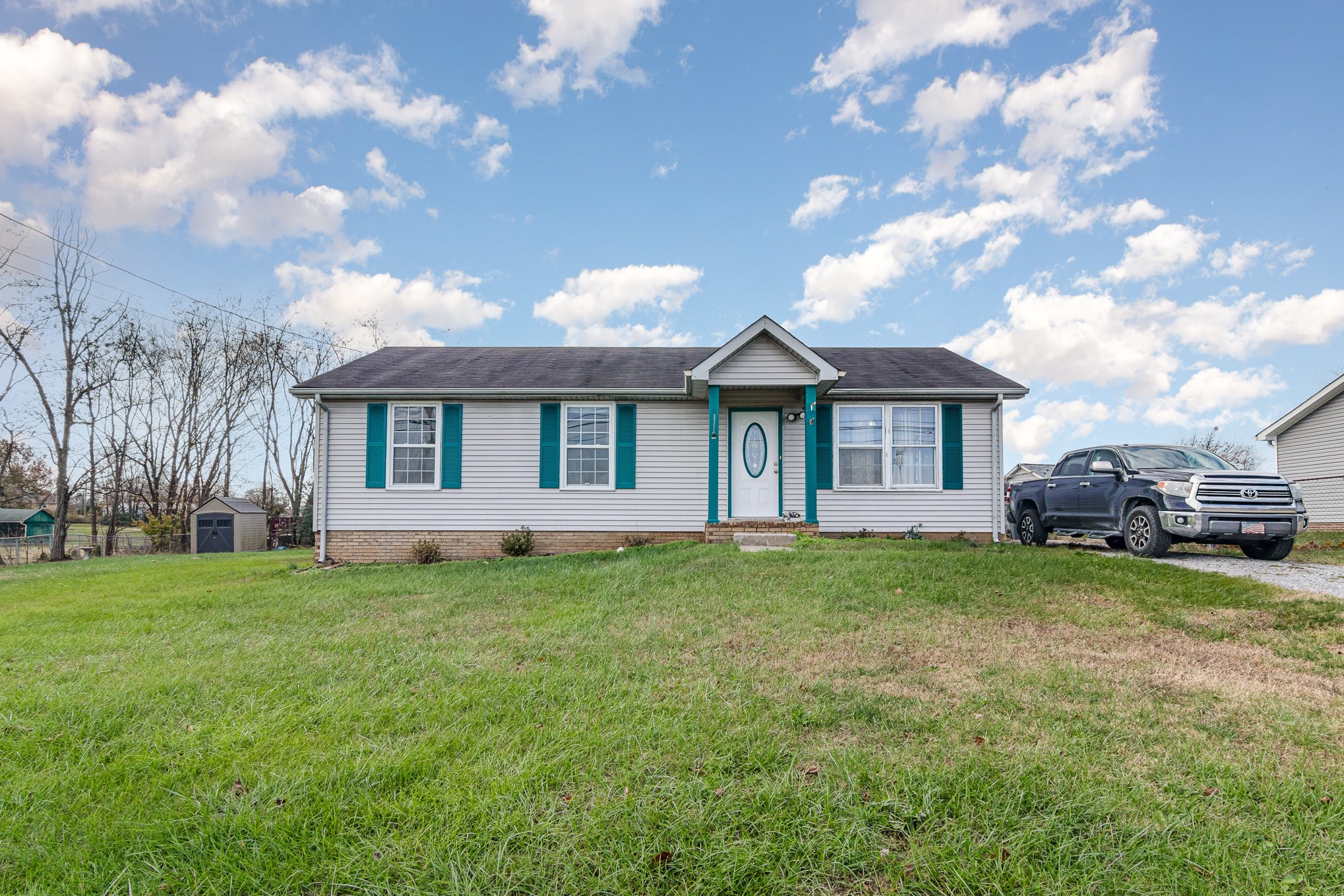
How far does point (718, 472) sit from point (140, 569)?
1127 cm

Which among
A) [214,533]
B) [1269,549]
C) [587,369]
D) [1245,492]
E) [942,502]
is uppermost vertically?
[587,369]

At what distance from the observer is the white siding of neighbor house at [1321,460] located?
59.3 ft

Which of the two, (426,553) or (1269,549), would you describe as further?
(426,553)

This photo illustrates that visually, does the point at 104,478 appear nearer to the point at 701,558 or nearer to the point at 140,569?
the point at 140,569

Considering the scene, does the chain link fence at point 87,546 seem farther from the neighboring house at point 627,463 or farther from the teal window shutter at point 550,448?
the teal window shutter at point 550,448

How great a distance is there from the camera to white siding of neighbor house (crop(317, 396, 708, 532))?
1305 centimetres

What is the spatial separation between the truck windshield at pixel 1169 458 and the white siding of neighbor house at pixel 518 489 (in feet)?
22.9

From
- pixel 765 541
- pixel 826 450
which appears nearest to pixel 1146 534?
pixel 826 450

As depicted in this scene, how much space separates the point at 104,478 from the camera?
23.7 meters

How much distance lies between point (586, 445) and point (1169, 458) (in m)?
9.61

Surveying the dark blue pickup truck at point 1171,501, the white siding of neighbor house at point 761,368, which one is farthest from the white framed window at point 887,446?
the dark blue pickup truck at point 1171,501

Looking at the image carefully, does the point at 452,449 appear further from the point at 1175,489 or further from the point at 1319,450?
the point at 1319,450

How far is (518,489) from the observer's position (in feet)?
43.0

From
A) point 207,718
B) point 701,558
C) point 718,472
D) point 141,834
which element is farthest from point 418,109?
point 141,834
